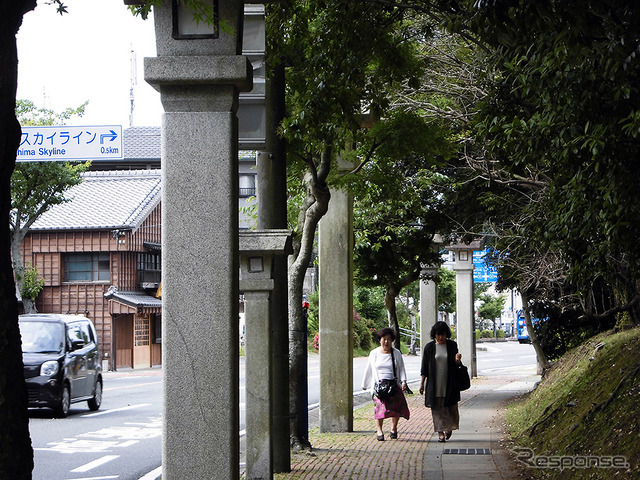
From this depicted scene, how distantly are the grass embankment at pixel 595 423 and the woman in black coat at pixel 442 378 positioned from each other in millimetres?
1039

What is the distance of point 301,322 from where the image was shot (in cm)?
1263

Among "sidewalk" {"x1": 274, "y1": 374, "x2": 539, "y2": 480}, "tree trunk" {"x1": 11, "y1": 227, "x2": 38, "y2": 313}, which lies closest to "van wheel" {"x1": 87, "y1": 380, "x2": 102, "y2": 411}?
"sidewalk" {"x1": 274, "y1": 374, "x2": 539, "y2": 480}

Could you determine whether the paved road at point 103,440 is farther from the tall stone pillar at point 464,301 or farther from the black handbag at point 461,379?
the tall stone pillar at point 464,301

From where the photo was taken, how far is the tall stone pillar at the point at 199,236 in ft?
19.0

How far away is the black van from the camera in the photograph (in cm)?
1712

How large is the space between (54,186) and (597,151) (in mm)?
29916

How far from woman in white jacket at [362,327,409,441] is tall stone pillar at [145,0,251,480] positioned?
8085 millimetres

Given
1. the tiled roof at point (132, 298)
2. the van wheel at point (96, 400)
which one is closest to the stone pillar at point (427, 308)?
the van wheel at point (96, 400)

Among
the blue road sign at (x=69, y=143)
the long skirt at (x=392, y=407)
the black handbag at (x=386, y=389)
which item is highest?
the blue road sign at (x=69, y=143)

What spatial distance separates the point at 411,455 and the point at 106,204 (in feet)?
120

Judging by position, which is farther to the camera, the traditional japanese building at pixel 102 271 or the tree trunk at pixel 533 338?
the traditional japanese building at pixel 102 271

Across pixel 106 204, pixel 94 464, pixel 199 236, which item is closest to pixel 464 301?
pixel 106 204

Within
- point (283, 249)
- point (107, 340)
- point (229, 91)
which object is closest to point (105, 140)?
point (283, 249)

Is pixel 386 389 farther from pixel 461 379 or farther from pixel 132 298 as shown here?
pixel 132 298
